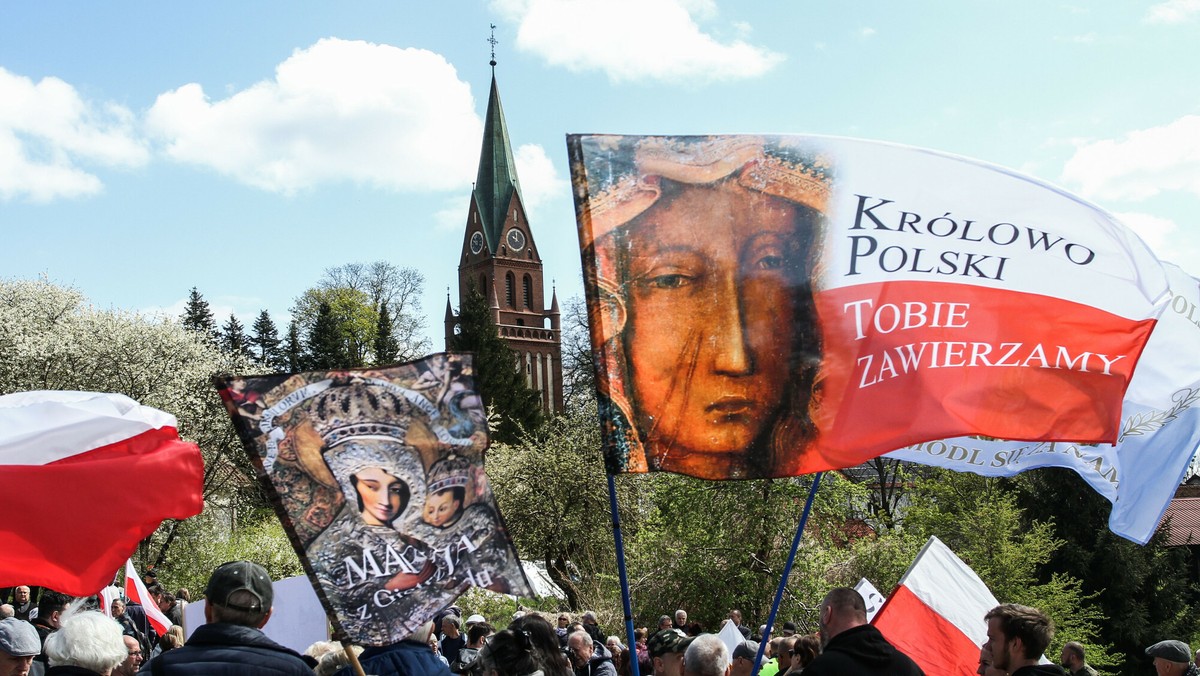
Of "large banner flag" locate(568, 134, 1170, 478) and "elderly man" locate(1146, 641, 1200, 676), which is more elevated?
"large banner flag" locate(568, 134, 1170, 478)

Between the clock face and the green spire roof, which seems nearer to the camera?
the green spire roof

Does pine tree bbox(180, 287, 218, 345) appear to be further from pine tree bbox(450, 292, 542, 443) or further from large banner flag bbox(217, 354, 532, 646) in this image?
large banner flag bbox(217, 354, 532, 646)

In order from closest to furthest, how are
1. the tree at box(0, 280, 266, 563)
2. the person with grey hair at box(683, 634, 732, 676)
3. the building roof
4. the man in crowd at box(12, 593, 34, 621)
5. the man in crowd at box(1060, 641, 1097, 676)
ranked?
the person with grey hair at box(683, 634, 732, 676) → the man in crowd at box(1060, 641, 1097, 676) → the man in crowd at box(12, 593, 34, 621) → the tree at box(0, 280, 266, 563) → the building roof

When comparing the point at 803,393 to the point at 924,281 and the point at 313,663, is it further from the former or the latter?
the point at 313,663

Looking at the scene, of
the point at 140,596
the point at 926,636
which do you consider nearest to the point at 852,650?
the point at 926,636

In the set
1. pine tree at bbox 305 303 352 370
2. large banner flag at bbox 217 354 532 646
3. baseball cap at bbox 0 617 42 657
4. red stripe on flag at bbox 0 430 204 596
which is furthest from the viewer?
pine tree at bbox 305 303 352 370

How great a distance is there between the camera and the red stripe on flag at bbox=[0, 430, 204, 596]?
8.12m

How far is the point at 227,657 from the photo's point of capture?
4469mm

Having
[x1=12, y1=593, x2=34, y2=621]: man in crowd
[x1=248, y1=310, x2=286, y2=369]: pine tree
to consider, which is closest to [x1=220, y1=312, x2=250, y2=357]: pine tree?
[x1=248, y1=310, x2=286, y2=369]: pine tree

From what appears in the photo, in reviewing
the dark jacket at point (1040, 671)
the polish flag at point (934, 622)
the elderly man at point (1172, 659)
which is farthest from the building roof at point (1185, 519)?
the dark jacket at point (1040, 671)

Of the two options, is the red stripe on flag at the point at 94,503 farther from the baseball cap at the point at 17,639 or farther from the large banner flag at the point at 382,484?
the large banner flag at the point at 382,484

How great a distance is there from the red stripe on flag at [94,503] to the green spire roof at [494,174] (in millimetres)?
101303

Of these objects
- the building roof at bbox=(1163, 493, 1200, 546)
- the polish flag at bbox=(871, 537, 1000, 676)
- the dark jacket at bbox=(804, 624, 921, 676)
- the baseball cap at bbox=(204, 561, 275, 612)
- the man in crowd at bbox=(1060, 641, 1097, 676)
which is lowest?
the building roof at bbox=(1163, 493, 1200, 546)

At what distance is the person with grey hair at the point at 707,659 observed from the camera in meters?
5.45
